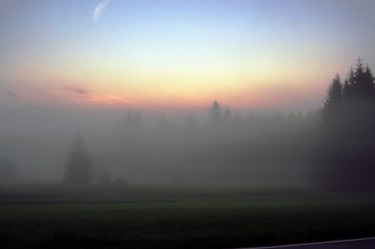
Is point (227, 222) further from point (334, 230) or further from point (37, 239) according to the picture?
point (37, 239)

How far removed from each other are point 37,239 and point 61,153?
134 m

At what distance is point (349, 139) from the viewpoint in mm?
51812

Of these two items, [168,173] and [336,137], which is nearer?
[336,137]

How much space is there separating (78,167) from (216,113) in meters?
44.6

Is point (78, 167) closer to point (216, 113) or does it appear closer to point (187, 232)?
point (216, 113)

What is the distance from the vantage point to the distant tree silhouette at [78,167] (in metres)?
89.3

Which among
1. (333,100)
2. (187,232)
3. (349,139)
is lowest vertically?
(187,232)

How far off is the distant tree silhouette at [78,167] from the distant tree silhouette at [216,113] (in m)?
39.9

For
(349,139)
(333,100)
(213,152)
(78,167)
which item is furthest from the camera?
(213,152)

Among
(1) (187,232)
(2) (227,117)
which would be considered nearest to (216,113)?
(2) (227,117)

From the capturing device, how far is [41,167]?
14075 cm

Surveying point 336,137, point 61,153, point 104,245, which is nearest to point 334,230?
point 104,245

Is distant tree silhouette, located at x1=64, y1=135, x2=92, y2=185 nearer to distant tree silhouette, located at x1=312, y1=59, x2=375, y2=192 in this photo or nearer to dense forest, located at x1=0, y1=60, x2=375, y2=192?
dense forest, located at x1=0, y1=60, x2=375, y2=192

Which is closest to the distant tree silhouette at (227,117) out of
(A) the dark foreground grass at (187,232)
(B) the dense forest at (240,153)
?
(B) the dense forest at (240,153)
